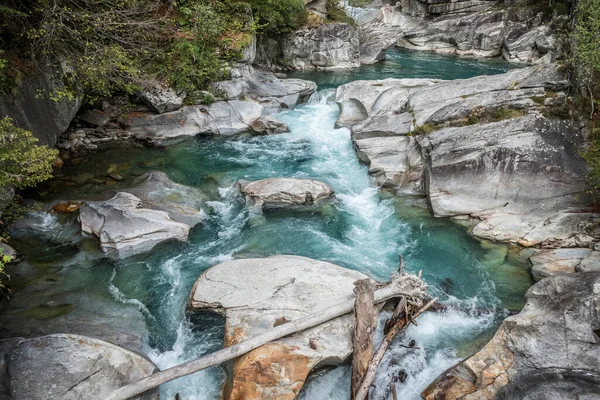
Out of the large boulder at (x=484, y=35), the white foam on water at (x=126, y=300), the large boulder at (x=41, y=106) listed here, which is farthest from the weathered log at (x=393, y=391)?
the large boulder at (x=484, y=35)

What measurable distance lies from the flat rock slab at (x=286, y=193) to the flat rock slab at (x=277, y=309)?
371 cm

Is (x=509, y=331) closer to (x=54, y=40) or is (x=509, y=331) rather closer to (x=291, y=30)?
(x=54, y=40)

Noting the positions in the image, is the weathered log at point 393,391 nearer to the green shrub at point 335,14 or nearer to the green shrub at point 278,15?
the green shrub at point 278,15

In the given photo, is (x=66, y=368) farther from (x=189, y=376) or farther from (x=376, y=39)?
(x=376, y=39)

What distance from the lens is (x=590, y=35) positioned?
1244 centimetres

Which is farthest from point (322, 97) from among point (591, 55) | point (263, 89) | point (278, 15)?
point (591, 55)

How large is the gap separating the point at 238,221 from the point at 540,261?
30.6 ft

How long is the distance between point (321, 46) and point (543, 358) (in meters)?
29.0

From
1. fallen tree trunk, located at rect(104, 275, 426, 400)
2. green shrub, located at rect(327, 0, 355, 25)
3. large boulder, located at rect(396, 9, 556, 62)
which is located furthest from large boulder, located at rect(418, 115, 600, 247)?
large boulder, located at rect(396, 9, 556, 62)

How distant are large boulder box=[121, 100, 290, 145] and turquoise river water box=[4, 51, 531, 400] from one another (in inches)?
40.9

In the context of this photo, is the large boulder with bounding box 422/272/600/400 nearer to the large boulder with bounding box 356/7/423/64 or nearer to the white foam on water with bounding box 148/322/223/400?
the white foam on water with bounding box 148/322/223/400

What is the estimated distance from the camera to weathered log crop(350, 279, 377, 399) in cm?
720

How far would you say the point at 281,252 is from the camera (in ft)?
37.7

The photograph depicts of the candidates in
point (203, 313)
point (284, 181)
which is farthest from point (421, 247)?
point (203, 313)
